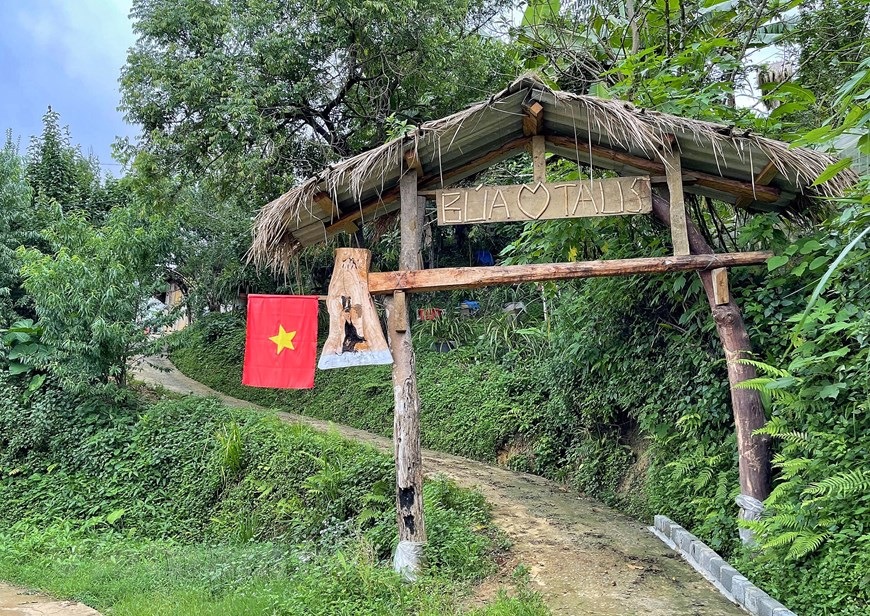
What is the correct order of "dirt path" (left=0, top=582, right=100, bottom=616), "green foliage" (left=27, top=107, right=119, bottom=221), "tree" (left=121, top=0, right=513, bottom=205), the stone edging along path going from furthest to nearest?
1. "green foliage" (left=27, top=107, right=119, bottom=221)
2. "tree" (left=121, top=0, right=513, bottom=205)
3. "dirt path" (left=0, top=582, right=100, bottom=616)
4. the stone edging along path

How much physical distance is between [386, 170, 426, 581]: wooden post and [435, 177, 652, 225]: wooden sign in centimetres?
43

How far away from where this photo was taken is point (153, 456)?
930 centimetres

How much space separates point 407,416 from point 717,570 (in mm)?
2505

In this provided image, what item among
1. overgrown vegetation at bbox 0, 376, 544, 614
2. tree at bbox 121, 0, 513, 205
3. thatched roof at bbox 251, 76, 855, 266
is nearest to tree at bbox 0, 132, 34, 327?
overgrown vegetation at bbox 0, 376, 544, 614

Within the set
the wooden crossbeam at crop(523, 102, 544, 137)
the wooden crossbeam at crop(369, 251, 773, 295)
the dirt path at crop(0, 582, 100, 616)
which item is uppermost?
the wooden crossbeam at crop(523, 102, 544, 137)

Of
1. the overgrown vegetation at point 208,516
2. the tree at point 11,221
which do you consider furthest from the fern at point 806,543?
the tree at point 11,221

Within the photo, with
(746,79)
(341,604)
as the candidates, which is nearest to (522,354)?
(746,79)

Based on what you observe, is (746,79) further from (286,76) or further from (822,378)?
(286,76)

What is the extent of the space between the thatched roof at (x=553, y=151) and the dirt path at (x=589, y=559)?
119 inches

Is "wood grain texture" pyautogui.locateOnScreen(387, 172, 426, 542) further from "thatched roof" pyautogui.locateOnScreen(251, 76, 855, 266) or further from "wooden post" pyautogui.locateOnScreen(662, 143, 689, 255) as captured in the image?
"wooden post" pyautogui.locateOnScreen(662, 143, 689, 255)

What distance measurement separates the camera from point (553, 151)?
215 inches

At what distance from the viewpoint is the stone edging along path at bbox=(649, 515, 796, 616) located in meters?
3.80

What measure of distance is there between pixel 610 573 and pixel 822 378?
2070mm

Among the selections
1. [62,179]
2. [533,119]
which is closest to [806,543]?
[533,119]
